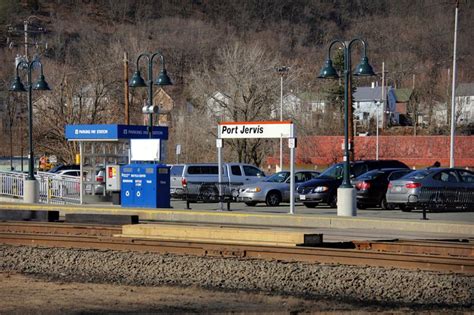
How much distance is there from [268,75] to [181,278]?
47.1m

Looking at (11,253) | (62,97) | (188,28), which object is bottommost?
(11,253)

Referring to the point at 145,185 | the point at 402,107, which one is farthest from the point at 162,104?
the point at 145,185

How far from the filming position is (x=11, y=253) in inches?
728

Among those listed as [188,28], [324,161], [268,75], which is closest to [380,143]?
[324,161]

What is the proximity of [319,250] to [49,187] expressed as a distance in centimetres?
2379

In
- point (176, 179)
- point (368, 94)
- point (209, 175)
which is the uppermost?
point (368, 94)

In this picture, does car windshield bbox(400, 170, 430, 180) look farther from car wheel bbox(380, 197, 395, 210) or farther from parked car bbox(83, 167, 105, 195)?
parked car bbox(83, 167, 105, 195)

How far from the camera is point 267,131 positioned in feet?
99.5

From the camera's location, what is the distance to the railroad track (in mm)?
15163

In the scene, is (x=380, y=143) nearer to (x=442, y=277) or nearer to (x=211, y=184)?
(x=211, y=184)

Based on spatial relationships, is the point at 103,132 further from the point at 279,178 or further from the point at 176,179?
the point at 279,178

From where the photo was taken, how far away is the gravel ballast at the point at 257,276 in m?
12.9

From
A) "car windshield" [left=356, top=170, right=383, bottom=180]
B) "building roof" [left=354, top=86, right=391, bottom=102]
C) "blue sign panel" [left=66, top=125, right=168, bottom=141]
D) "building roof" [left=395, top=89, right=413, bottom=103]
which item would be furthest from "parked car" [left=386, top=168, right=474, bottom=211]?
"building roof" [left=395, top=89, right=413, bottom=103]

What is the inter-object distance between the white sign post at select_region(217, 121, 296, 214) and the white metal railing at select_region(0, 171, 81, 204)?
9.03 m
